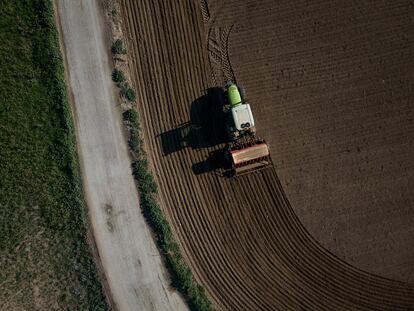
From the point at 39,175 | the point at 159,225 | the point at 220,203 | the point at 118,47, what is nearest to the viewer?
the point at 39,175

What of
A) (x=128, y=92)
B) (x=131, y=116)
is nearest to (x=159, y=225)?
(x=131, y=116)

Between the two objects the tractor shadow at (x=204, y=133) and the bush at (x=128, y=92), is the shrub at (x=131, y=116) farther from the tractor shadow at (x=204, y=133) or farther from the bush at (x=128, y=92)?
the tractor shadow at (x=204, y=133)

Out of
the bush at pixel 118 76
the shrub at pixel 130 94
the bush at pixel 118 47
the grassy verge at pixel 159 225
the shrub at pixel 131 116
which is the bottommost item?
the grassy verge at pixel 159 225

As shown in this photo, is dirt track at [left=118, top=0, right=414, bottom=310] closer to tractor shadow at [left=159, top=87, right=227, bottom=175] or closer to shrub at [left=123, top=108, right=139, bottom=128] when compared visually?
tractor shadow at [left=159, top=87, right=227, bottom=175]

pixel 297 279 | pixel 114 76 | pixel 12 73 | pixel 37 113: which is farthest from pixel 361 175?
pixel 12 73

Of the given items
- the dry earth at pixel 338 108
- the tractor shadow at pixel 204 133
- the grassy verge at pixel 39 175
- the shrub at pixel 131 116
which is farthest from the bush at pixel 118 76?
→ the dry earth at pixel 338 108

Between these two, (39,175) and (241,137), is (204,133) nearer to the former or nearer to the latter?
(241,137)
